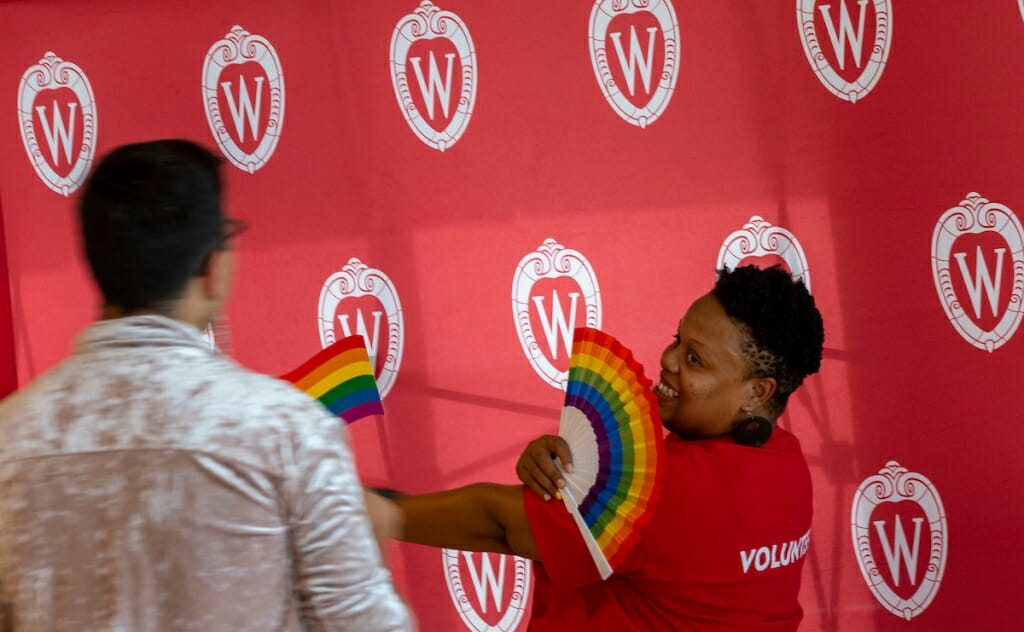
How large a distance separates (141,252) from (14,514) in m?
0.28

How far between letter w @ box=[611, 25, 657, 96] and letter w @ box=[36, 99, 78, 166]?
145cm

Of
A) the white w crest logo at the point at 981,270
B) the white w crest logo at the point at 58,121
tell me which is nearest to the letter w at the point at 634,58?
the white w crest logo at the point at 981,270

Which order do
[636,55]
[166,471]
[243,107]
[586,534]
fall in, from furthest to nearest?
1. [243,107]
2. [636,55]
3. [586,534]
4. [166,471]

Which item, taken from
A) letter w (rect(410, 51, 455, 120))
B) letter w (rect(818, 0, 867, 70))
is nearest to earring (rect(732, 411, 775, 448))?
letter w (rect(818, 0, 867, 70))

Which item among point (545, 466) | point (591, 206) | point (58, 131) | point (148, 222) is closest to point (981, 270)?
point (591, 206)

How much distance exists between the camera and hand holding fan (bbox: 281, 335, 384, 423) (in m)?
1.63

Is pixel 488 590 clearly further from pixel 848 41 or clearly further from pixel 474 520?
pixel 848 41

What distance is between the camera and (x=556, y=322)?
2.68 m

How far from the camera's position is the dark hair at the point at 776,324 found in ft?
5.61

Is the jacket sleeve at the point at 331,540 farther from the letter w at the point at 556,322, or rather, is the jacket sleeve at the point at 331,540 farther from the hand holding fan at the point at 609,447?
the letter w at the point at 556,322

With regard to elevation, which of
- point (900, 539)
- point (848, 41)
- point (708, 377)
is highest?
point (848, 41)

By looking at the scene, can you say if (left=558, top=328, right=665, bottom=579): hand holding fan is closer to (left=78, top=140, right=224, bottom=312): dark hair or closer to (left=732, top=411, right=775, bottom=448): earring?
(left=732, top=411, right=775, bottom=448): earring

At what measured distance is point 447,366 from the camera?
2.76m

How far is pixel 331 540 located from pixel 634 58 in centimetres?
175
